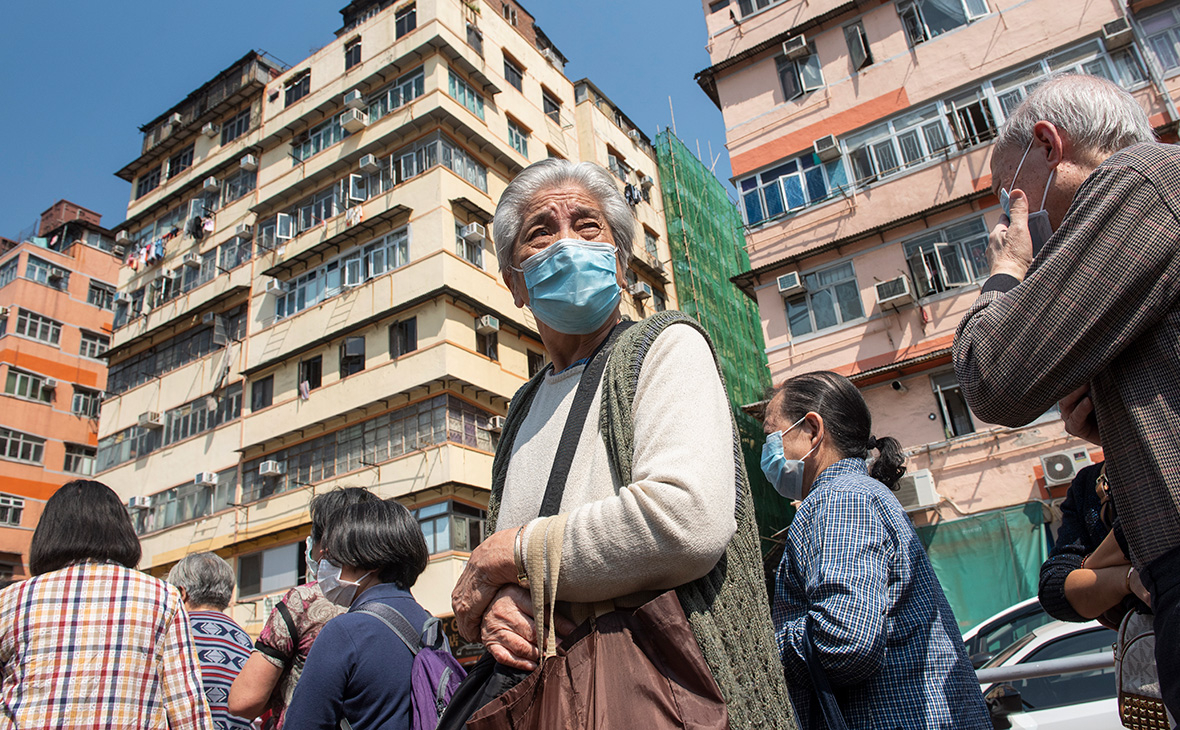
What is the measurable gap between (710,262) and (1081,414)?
1209 inches

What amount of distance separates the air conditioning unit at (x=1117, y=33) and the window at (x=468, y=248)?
14.5 meters

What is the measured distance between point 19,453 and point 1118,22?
3705cm

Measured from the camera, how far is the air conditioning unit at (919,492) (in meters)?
13.8

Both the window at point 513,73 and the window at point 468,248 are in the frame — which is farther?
the window at point 513,73

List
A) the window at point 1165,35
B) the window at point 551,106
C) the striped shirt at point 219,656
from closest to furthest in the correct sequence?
the striped shirt at point 219,656
the window at point 1165,35
the window at point 551,106

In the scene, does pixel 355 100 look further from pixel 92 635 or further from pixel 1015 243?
pixel 1015 243

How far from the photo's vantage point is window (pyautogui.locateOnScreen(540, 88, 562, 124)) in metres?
27.5

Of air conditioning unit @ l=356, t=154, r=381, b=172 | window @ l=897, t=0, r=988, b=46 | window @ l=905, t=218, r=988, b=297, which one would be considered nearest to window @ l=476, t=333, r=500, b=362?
air conditioning unit @ l=356, t=154, r=381, b=172

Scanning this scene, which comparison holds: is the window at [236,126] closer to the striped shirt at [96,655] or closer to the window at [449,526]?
the window at [449,526]

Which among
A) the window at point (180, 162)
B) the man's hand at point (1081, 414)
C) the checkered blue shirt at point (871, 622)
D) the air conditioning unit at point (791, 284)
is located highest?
the window at point (180, 162)

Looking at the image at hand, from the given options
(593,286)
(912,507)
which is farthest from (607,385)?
(912,507)

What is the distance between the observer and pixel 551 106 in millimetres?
27938

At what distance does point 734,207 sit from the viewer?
1462 inches

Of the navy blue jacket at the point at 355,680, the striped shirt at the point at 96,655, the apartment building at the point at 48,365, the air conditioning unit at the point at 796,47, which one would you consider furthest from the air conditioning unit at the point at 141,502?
the navy blue jacket at the point at 355,680
